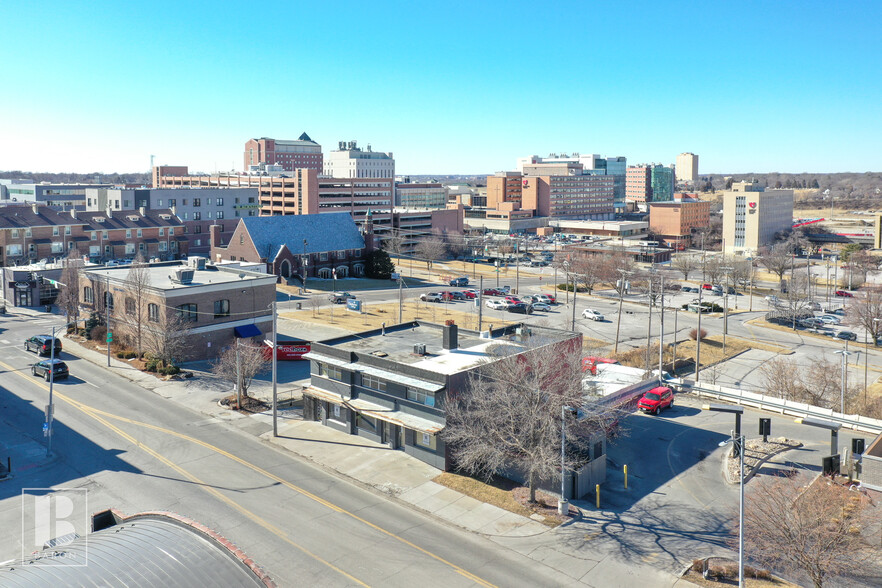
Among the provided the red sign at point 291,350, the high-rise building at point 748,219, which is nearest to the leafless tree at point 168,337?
the red sign at point 291,350

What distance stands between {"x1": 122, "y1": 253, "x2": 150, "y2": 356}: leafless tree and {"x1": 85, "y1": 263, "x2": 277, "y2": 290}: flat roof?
2.25ft

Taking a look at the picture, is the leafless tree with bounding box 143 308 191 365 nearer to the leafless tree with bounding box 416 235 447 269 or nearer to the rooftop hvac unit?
the rooftop hvac unit

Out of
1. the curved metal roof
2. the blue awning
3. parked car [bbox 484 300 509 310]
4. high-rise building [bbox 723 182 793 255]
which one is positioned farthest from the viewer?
high-rise building [bbox 723 182 793 255]

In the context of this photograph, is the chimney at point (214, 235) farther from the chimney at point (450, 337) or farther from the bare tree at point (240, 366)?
the chimney at point (450, 337)

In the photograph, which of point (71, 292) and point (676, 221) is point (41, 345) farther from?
point (676, 221)

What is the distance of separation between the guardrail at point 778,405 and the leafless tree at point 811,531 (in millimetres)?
16414

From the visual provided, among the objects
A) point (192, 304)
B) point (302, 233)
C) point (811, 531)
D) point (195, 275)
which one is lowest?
point (811, 531)

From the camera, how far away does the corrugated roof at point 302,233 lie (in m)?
91.1

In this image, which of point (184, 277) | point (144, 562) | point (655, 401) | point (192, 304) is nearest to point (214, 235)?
point (184, 277)

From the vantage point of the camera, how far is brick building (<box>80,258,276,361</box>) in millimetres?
49188

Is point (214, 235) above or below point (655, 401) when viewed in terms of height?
above

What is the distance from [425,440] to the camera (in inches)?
1293

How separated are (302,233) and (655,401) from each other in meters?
65.8

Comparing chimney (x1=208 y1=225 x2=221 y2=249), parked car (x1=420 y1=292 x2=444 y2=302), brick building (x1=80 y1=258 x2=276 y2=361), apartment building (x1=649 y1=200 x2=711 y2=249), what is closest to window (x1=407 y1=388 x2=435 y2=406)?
brick building (x1=80 y1=258 x2=276 y2=361)
